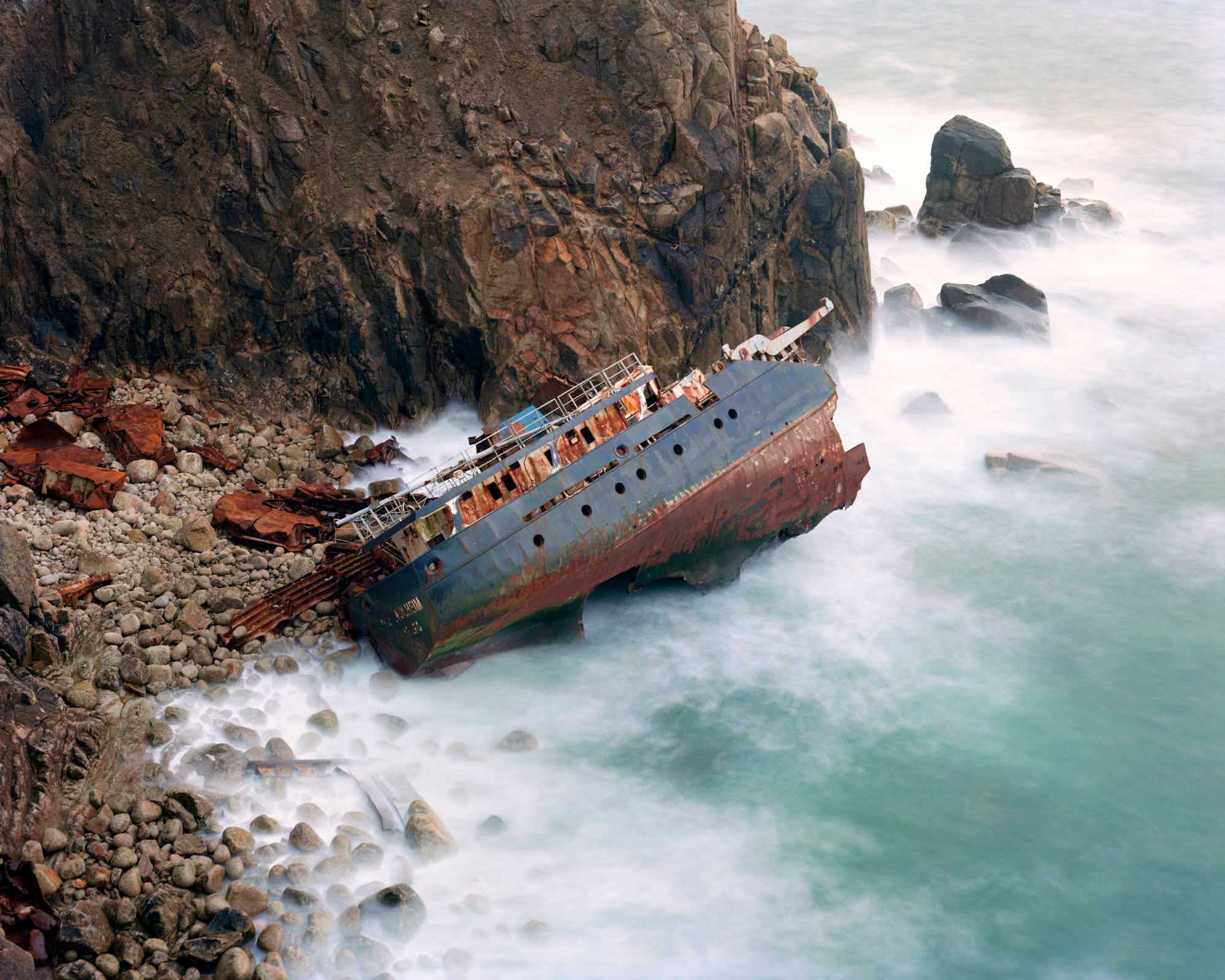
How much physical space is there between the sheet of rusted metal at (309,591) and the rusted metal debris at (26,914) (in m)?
6.29

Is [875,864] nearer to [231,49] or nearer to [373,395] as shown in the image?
[373,395]

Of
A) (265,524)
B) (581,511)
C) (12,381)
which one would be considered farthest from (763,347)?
(12,381)

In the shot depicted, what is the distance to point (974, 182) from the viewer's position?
155ft

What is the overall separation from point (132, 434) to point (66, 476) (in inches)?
81.7

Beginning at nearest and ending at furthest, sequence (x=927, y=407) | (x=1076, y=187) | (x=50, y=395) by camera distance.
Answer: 1. (x=50, y=395)
2. (x=927, y=407)
3. (x=1076, y=187)

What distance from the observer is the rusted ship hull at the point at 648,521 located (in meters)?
23.3

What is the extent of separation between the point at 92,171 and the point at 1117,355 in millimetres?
32678

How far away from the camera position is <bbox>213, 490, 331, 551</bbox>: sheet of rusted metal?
2553 centimetres

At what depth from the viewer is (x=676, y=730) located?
23.4 meters

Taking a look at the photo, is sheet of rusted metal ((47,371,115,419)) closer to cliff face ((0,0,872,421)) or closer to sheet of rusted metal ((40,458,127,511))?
cliff face ((0,0,872,421))

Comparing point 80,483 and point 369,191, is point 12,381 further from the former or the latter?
point 369,191

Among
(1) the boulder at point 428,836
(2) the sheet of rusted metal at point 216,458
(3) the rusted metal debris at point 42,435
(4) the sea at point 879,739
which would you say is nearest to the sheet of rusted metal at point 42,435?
(3) the rusted metal debris at point 42,435

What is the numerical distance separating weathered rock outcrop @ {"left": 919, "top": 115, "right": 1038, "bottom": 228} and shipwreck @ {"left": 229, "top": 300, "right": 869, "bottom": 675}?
22.5 m

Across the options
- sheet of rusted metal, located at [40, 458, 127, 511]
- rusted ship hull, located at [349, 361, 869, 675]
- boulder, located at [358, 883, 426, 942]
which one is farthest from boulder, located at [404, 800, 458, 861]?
sheet of rusted metal, located at [40, 458, 127, 511]
